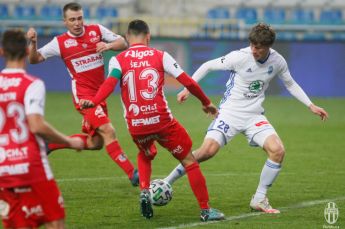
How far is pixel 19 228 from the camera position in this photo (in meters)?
6.50

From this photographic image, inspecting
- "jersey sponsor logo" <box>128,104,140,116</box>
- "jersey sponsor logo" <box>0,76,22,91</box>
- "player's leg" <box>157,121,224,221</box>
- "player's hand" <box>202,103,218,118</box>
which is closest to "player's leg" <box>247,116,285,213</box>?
"player's leg" <box>157,121,224,221</box>

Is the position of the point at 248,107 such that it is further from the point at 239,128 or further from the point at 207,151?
the point at 207,151

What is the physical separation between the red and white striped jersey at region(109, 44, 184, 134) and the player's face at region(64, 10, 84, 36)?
211 cm

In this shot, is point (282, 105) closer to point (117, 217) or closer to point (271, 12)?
point (271, 12)

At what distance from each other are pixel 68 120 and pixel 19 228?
47.1 ft

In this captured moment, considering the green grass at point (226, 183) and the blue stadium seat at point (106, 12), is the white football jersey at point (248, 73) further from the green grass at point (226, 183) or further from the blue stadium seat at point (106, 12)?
the blue stadium seat at point (106, 12)

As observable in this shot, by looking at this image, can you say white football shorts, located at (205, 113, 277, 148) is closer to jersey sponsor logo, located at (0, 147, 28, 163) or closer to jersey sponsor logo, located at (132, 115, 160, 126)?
jersey sponsor logo, located at (132, 115, 160, 126)

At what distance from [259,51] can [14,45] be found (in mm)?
4022

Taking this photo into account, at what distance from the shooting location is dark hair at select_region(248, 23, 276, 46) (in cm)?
966

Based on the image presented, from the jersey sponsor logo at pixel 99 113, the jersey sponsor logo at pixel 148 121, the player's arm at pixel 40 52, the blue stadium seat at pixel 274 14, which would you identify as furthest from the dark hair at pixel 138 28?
the blue stadium seat at pixel 274 14

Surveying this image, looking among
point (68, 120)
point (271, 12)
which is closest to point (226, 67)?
point (68, 120)

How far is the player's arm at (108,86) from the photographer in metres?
8.48

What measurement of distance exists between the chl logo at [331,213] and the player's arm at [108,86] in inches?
105

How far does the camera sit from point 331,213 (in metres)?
9.41
